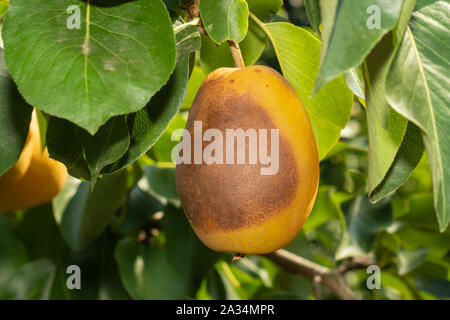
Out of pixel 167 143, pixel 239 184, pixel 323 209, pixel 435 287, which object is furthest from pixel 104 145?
pixel 435 287

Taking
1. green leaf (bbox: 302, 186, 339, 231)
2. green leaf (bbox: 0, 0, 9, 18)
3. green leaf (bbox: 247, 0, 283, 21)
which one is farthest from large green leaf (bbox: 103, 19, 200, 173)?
green leaf (bbox: 302, 186, 339, 231)

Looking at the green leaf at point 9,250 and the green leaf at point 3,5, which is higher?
the green leaf at point 3,5

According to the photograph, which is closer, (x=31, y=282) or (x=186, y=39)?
(x=186, y=39)

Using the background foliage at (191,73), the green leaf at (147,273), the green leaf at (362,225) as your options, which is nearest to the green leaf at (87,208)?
the background foliage at (191,73)

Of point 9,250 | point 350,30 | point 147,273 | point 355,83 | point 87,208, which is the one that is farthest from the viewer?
point 9,250

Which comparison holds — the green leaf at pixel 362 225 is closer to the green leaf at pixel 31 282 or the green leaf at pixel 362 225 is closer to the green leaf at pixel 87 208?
the green leaf at pixel 87 208

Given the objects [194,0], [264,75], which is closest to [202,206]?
[264,75]

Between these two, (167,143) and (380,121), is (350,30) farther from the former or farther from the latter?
(167,143)

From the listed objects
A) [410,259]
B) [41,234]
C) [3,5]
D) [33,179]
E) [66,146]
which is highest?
[3,5]
